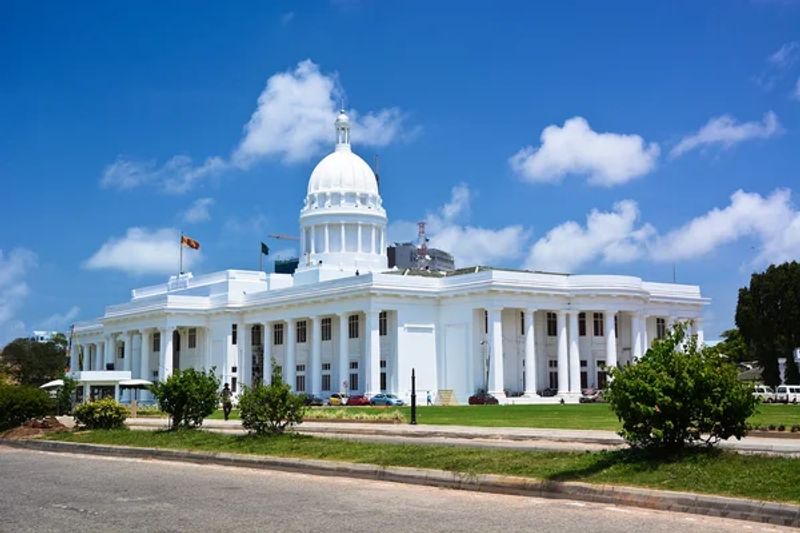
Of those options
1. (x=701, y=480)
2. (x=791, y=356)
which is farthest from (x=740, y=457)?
(x=791, y=356)

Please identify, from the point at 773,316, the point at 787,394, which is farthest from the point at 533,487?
the point at 773,316

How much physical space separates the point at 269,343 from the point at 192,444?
211 feet

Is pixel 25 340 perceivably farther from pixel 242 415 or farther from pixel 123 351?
pixel 242 415

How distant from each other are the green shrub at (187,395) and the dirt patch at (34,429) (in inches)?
237

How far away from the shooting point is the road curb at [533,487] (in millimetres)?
13172

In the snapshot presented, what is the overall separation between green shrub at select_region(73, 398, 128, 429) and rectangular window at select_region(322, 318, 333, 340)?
1977 inches

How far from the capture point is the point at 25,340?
13375 centimetres

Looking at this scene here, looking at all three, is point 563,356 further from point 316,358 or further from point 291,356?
point 291,356

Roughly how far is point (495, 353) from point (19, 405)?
4408 cm

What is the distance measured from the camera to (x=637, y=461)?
16.5m

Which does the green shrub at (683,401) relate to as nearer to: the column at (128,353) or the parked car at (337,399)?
the parked car at (337,399)

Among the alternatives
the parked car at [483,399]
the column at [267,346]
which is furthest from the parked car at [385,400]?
the column at [267,346]

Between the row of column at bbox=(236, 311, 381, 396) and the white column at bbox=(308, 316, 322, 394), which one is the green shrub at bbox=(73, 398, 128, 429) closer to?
the row of column at bbox=(236, 311, 381, 396)

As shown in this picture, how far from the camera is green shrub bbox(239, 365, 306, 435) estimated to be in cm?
2673
